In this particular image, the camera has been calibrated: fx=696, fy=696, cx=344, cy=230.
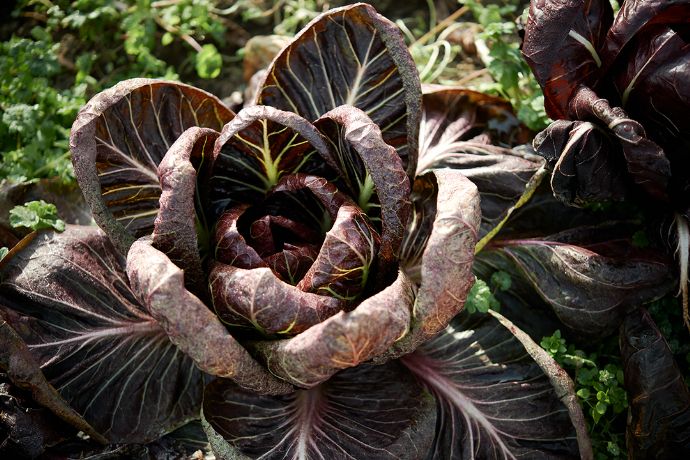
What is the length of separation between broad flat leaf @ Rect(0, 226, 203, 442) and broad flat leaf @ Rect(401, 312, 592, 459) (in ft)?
3.30

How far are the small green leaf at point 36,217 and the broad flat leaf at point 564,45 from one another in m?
2.10

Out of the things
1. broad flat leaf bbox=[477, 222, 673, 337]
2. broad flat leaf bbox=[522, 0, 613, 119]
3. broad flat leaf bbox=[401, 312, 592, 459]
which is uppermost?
broad flat leaf bbox=[522, 0, 613, 119]

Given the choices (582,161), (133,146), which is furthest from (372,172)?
(133,146)

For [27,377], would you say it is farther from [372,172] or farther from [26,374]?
[372,172]

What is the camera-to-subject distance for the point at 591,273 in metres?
2.83

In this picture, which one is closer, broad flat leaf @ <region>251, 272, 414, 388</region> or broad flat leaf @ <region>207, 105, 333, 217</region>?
broad flat leaf @ <region>251, 272, 414, 388</region>

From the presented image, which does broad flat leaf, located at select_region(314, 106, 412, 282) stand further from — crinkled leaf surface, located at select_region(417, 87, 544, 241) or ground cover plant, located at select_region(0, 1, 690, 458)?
crinkled leaf surface, located at select_region(417, 87, 544, 241)

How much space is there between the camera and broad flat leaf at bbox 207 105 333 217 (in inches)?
97.8

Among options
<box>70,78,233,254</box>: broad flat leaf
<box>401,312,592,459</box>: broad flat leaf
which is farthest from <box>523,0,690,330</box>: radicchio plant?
<box>70,78,233,254</box>: broad flat leaf

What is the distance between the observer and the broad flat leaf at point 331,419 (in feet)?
8.39

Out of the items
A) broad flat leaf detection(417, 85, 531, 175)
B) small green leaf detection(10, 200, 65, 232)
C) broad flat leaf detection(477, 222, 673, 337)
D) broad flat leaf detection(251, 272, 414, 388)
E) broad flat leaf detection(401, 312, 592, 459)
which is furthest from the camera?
broad flat leaf detection(417, 85, 531, 175)

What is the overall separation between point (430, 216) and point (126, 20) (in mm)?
2280

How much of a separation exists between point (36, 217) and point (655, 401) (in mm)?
2666

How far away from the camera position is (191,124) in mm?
2875
